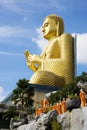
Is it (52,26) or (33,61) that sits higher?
(52,26)

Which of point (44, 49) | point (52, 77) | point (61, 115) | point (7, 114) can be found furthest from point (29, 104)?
point (44, 49)

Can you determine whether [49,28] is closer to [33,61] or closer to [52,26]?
[52,26]

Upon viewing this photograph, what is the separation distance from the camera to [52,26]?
149 ft

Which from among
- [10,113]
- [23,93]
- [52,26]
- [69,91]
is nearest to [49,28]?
[52,26]

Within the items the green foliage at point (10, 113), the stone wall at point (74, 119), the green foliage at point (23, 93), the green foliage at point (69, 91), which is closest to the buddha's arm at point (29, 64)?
the green foliage at point (23, 93)

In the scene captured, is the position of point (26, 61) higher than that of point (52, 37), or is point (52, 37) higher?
point (52, 37)

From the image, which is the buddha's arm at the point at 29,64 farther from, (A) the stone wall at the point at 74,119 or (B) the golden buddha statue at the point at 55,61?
(A) the stone wall at the point at 74,119

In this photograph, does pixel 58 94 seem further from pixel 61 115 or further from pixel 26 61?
pixel 26 61

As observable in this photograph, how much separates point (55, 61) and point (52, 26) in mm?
5423

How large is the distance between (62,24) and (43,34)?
2.75 m

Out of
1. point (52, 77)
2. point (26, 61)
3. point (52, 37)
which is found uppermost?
point (52, 37)

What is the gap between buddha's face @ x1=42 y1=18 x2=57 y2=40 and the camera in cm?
4522

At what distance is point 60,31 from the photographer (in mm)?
45312

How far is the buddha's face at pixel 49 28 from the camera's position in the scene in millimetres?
45219
